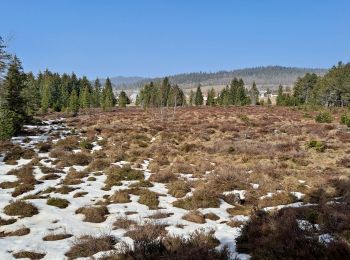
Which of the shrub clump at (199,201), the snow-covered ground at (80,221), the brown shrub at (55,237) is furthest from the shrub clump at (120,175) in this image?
the brown shrub at (55,237)

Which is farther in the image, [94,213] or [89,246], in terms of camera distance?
[94,213]

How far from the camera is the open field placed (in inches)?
368

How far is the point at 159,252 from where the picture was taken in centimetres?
834

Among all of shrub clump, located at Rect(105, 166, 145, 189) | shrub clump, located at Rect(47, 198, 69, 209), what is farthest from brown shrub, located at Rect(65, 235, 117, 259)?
shrub clump, located at Rect(105, 166, 145, 189)

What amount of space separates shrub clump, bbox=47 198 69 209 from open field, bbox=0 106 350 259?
0.04 meters

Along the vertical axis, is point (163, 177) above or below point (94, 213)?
above

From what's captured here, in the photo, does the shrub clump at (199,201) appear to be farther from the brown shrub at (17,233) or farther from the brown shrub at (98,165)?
the brown shrub at (98,165)

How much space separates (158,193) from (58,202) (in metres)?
3.79

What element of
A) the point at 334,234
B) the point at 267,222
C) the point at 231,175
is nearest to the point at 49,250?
the point at 267,222

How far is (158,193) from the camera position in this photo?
1479 cm

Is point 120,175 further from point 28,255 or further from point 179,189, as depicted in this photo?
point 28,255

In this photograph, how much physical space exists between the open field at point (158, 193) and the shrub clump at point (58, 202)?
0.12 ft

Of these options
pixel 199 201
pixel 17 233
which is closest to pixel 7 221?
pixel 17 233

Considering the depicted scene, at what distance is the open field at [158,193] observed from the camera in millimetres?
9336
